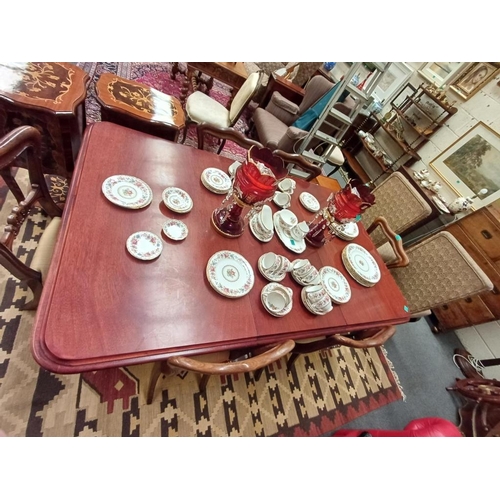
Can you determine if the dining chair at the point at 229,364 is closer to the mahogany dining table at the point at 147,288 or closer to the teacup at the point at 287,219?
the mahogany dining table at the point at 147,288

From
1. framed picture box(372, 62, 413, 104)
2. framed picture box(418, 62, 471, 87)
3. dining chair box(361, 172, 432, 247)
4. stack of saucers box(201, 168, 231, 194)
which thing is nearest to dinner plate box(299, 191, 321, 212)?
stack of saucers box(201, 168, 231, 194)

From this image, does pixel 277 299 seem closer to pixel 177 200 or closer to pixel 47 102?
pixel 177 200

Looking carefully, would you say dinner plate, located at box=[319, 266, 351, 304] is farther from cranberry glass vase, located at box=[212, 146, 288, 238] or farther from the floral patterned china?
the floral patterned china

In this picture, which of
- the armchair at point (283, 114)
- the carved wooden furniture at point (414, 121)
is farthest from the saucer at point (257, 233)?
the carved wooden furniture at point (414, 121)

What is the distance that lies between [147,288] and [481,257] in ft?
9.56

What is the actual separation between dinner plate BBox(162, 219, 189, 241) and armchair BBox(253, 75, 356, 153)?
2134 mm

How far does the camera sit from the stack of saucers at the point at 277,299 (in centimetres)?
104

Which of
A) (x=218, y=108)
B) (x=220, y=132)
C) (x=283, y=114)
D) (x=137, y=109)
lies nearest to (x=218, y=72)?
(x=218, y=108)

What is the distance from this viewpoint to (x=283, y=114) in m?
3.40

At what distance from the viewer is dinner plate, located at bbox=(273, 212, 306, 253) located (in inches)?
52.4

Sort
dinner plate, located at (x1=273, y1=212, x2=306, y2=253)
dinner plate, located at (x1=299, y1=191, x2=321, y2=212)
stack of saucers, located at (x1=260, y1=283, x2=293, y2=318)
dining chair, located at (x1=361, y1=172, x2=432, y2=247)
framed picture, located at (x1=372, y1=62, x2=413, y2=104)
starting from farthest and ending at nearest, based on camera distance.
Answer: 1. framed picture, located at (x1=372, y1=62, x2=413, y2=104)
2. dining chair, located at (x1=361, y1=172, x2=432, y2=247)
3. dinner plate, located at (x1=299, y1=191, x2=321, y2=212)
4. dinner plate, located at (x1=273, y1=212, x2=306, y2=253)
5. stack of saucers, located at (x1=260, y1=283, x2=293, y2=318)

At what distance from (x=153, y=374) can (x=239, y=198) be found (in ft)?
3.22

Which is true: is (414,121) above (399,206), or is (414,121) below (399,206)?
above

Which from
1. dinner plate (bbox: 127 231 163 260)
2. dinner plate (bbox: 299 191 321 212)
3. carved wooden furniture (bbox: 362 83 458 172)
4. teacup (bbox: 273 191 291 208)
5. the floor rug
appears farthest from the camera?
carved wooden furniture (bbox: 362 83 458 172)
